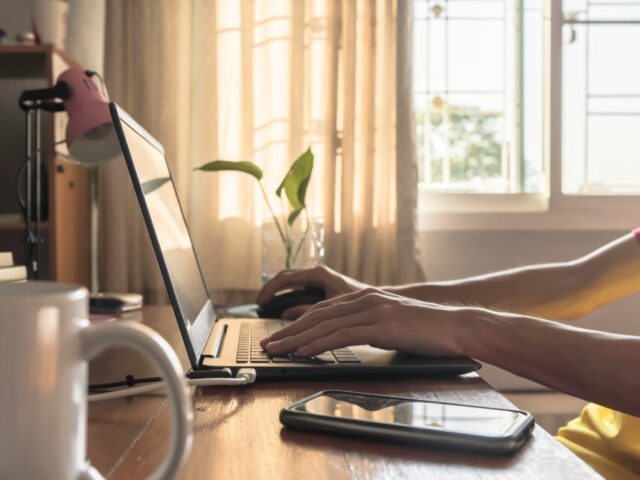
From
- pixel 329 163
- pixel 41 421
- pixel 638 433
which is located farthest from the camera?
pixel 329 163

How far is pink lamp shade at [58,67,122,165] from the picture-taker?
4.52 ft

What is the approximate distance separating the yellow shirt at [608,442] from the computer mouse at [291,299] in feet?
1.42

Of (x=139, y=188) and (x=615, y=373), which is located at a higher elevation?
(x=139, y=188)

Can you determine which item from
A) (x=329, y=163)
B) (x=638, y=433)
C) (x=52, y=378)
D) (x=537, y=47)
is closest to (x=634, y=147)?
(x=537, y=47)

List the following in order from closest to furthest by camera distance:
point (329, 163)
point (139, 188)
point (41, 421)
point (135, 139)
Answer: point (41, 421) → point (139, 188) → point (135, 139) → point (329, 163)

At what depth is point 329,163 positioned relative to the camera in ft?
7.03

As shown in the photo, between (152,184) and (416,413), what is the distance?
0.48 meters

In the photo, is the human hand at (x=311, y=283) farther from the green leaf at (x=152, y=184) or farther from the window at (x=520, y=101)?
the window at (x=520, y=101)

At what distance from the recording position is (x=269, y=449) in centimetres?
52

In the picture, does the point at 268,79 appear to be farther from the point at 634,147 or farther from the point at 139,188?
the point at 139,188

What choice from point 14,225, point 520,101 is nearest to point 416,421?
point 14,225

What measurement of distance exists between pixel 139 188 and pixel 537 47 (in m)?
1.95

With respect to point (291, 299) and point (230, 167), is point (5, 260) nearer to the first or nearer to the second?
point (291, 299)

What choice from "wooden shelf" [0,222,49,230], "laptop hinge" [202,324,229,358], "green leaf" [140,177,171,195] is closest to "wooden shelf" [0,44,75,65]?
"wooden shelf" [0,222,49,230]
